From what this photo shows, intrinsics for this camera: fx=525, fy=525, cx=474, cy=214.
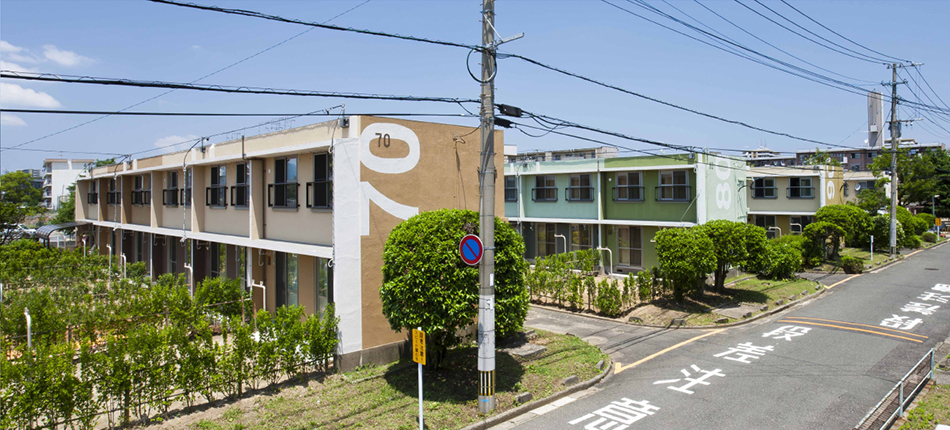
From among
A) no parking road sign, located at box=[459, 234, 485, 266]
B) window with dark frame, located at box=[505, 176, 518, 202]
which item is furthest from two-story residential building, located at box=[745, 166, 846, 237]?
no parking road sign, located at box=[459, 234, 485, 266]

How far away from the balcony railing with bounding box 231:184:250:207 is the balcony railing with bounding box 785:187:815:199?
1310 inches

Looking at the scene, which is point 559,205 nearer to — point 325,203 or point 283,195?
point 283,195

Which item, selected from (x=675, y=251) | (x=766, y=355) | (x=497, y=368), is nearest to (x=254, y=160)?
(x=497, y=368)

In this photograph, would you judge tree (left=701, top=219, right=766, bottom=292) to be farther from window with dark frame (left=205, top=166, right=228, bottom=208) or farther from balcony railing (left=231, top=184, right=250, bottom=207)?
window with dark frame (left=205, top=166, right=228, bottom=208)

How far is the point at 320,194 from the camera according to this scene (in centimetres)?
1391

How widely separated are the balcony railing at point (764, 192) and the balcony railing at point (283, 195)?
32.5 m

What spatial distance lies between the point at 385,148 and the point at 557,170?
58.1ft

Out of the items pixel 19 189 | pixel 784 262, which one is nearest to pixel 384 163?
pixel 784 262

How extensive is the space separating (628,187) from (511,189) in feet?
25.2

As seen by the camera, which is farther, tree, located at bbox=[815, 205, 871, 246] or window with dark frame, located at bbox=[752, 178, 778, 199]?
window with dark frame, located at bbox=[752, 178, 778, 199]

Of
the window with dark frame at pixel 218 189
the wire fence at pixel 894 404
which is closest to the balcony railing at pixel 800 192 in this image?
the wire fence at pixel 894 404

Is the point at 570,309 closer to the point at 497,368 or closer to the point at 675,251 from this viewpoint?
the point at 675,251

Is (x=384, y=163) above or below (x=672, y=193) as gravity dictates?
above

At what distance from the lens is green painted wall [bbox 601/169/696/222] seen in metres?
24.1
